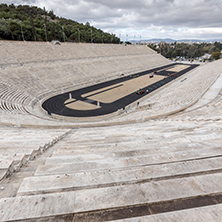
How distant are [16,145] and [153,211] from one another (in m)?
6.65

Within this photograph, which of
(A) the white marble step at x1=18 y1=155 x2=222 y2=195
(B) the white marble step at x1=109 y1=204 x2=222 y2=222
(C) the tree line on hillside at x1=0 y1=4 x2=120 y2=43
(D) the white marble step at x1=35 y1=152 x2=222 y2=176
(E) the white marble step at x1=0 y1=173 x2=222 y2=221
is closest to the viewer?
(B) the white marble step at x1=109 y1=204 x2=222 y2=222

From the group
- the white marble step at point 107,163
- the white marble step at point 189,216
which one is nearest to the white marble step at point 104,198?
the white marble step at point 189,216

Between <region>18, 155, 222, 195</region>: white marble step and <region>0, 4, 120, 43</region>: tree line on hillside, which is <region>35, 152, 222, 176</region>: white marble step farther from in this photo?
<region>0, 4, 120, 43</region>: tree line on hillside

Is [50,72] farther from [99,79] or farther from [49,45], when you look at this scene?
[49,45]

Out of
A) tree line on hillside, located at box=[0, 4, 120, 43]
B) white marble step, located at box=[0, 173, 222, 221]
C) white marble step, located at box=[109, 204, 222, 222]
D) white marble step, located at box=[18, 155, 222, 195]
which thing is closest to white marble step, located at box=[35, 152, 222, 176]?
white marble step, located at box=[18, 155, 222, 195]

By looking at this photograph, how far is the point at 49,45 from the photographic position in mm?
46844

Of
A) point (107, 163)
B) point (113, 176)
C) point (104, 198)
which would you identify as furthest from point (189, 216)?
point (107, 163)

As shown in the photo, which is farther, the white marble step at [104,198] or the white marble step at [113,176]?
the white marble step at [113,176]

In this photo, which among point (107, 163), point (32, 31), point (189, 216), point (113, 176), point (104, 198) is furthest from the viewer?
point (32, 31)

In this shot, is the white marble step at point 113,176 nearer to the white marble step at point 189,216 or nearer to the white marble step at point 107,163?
the white marble step at point 107,163

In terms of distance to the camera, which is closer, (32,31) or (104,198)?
(104,198)

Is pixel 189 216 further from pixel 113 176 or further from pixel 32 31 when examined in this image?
pixel 32 31

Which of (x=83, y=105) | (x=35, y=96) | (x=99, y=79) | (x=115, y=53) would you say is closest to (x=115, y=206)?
(x=83, y=105)

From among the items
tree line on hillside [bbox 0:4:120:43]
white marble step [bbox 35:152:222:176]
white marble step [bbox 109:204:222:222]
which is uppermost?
tree line on hillside [bbox 0:4:120:43]
